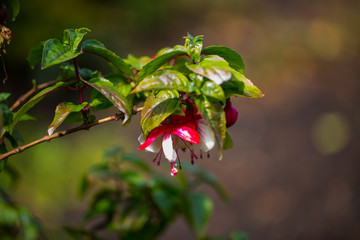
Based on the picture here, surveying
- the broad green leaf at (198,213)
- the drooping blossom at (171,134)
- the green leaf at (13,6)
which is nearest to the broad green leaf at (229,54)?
the drooping blossom at (171,134)

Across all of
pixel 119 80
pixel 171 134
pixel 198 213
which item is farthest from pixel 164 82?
pixel 198 213

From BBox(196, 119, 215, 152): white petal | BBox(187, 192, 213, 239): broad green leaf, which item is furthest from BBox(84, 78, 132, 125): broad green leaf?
BBox(187, 192, 213, 239): broad green leaf

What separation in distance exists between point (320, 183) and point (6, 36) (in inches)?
89.7

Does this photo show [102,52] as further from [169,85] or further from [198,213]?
[198,213]

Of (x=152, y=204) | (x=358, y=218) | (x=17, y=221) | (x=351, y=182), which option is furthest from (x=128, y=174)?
(x=351, y=182)

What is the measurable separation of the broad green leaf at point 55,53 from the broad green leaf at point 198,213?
0.54m

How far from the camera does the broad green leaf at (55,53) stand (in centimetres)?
47

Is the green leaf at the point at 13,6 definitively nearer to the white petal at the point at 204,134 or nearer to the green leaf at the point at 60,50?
the green leaf at the point at 60,50

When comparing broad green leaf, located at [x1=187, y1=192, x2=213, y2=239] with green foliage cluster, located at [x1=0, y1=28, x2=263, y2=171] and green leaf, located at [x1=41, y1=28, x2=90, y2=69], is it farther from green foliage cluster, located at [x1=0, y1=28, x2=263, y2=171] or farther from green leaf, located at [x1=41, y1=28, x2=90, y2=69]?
green leaf, located at [x1=41, y1=28, x2=90, y2=69]

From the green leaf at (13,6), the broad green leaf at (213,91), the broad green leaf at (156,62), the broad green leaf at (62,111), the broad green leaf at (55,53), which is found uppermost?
the green leaf at (13,6)

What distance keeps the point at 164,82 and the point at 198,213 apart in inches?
20.8

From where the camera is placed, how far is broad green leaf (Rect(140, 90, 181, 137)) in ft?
1.62

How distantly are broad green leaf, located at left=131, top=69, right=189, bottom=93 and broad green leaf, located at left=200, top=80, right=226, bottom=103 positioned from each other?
0.08ft

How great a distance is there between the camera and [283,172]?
8.30 ft
